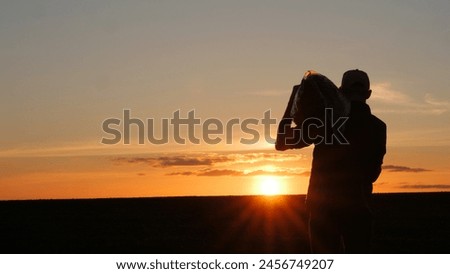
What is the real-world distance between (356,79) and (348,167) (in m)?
0.61

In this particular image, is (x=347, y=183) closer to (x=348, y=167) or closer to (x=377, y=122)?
(x=348, y=167)

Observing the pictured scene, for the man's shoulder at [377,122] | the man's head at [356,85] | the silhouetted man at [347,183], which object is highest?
the man's head at [356,85]

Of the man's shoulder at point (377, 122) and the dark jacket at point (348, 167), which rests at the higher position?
the man's shoulder at point (377, 122)

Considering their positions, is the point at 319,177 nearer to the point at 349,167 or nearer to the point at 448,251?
the point at 349,167

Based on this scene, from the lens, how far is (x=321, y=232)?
539cm

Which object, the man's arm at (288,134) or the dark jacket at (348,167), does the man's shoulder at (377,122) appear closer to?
the dark jacket at (348,167)

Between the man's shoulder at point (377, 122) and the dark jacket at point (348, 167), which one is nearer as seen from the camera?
the dark jacket at point (348, 167)

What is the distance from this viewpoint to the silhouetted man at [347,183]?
532 centimetres

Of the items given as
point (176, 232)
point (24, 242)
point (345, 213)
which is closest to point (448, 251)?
point (176, 232)

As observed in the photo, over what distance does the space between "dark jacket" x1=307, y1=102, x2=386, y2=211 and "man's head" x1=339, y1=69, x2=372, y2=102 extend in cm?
7

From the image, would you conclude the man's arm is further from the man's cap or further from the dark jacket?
the man's cap

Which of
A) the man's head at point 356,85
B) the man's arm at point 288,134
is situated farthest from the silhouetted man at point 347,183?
the man's arm at point 288,134

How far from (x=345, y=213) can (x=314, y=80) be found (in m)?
0.96

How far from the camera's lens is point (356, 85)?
5367mm
